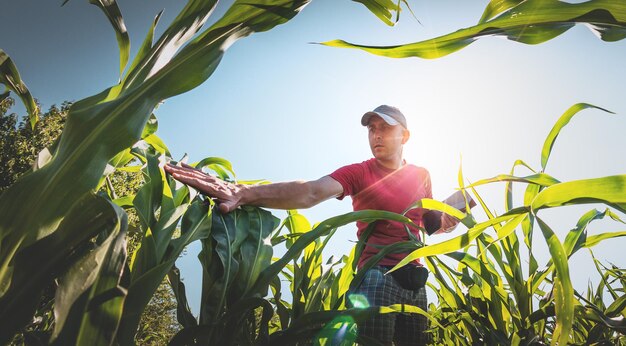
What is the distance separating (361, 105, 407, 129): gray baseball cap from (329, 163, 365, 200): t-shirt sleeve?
355 millimetres

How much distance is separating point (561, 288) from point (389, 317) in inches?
36.6

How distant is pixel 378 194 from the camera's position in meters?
1.63

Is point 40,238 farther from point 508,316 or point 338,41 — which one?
point 508,316

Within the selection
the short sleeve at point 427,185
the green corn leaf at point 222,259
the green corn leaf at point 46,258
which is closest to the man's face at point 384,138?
the short sleeve at point 427,185

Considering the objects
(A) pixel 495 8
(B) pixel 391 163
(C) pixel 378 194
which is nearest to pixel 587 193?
(A) pixel 495 8

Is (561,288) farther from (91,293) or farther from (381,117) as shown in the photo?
(381,117)

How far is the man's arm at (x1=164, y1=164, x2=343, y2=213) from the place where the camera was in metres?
0.84

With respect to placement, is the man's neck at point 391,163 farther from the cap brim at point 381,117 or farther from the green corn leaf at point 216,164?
the green corn leaf at point 216,164

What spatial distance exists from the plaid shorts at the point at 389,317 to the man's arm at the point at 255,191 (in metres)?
0.35

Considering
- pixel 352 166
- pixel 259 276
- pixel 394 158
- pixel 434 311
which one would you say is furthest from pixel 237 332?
pixel 394 158

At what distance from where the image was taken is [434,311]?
0.83 metres

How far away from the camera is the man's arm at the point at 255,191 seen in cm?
84

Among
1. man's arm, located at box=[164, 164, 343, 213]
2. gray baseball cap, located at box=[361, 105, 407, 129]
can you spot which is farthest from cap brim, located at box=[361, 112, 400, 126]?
man's arm, located at box=[164, 164, 343, 213]

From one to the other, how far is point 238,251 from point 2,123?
1115 centimetres
